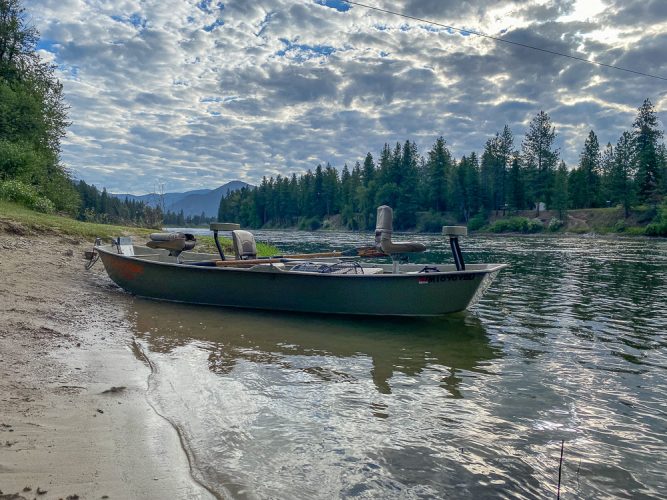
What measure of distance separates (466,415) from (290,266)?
7.27 metres

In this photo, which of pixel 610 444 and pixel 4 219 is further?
pixel 4 219

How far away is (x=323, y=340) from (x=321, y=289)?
1905 mm

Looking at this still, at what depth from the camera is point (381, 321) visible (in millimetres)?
10078

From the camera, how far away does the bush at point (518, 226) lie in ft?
242

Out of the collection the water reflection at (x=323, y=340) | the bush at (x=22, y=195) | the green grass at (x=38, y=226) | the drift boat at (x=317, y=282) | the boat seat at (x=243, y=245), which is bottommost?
the water reflection at (x=323, y=340)

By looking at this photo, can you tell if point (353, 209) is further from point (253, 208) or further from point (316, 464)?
point (316, 464)

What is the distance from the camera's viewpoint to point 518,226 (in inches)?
2970

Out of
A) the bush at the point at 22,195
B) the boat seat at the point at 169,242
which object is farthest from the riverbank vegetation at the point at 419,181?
the boat seat at the point at 169,242

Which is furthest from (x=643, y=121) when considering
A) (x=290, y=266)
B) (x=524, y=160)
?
(x=290, y=266)

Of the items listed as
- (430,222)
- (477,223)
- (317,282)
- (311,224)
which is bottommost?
(317,282)

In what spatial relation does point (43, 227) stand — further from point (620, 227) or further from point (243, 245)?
point (620, 227)

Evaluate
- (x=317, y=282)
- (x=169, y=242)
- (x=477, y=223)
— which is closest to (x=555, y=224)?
(x=477, y=223)

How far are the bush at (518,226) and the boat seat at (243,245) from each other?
69.5 m

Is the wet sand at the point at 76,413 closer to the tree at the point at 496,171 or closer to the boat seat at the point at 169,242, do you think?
the boat seat at the point at 169,242
